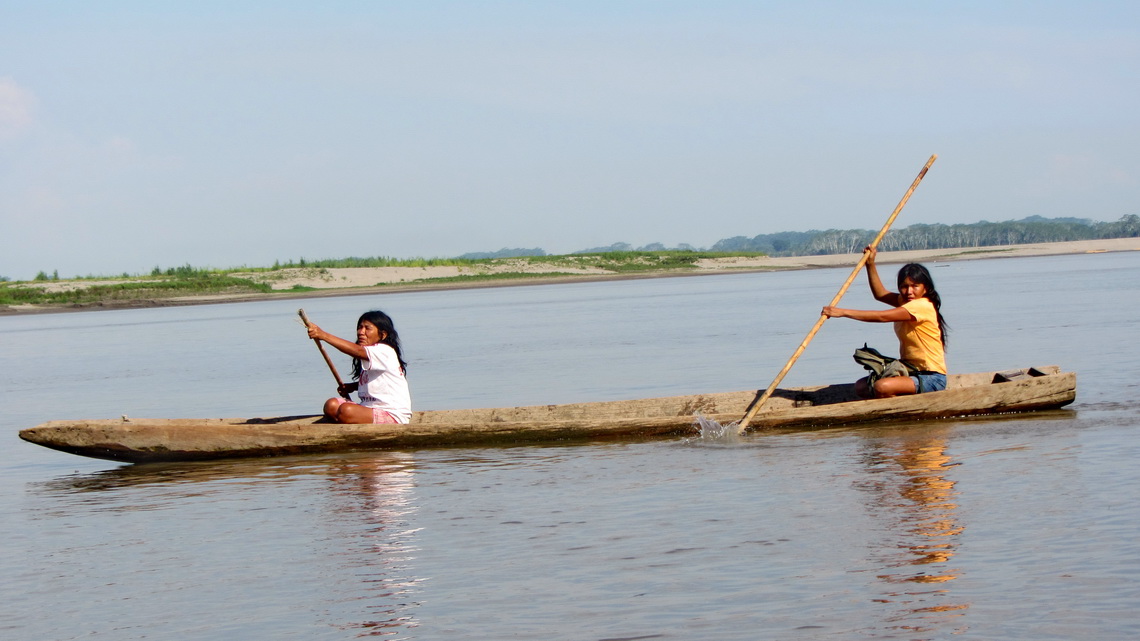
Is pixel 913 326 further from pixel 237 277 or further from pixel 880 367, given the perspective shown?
pixel 237 277

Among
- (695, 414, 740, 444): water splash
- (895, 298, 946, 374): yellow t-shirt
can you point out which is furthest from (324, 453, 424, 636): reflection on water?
(895, 298, 946, 374): yellow t-shirt

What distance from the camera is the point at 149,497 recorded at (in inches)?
336

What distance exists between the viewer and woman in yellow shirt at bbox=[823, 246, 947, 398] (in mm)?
9453

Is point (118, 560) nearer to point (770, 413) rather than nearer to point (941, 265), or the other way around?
point (770, 413)

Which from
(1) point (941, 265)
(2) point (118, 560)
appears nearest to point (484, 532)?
(2) point (118, 560)

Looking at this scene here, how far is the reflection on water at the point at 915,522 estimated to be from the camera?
4844mm

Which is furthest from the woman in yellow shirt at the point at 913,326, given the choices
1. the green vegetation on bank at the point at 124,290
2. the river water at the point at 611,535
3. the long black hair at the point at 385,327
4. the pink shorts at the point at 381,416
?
the green vegetation on bank at the point at 124,290

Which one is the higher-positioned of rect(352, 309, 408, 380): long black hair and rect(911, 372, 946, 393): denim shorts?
rect(352, 309, 408, 380): long black hair

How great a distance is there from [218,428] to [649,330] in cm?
1421

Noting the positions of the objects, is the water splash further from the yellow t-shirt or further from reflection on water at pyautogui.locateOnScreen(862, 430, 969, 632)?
the yellow t-shirt

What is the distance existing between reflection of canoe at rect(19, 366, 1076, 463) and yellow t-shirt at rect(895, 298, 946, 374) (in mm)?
268

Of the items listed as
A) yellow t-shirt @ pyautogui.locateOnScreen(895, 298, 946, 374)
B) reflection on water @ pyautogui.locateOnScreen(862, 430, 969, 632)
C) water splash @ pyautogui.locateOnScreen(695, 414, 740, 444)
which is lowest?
reflection on water @ pyautogui.locateOnScreen(862, 430, 969, 632)

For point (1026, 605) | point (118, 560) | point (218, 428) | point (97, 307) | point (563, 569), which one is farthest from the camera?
point (97, 307)

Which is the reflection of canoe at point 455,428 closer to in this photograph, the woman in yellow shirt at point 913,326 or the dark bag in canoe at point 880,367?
the woman in yellow shirt at point 913,326
